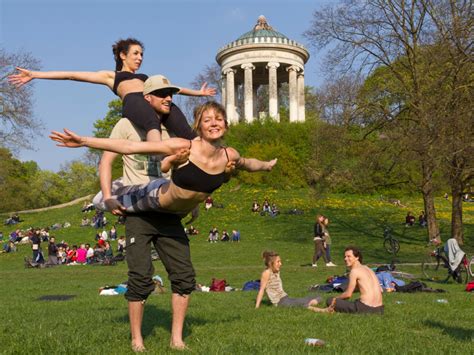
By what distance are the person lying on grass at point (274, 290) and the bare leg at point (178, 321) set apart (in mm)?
3634

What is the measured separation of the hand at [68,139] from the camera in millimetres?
4251

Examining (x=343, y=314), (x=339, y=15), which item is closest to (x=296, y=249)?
(x=339, y=15)

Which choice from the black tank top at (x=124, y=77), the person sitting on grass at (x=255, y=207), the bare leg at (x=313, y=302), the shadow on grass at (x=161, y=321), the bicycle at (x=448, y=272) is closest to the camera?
the black tank top at (x=124, y=77)

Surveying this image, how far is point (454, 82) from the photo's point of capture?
78.3 ft

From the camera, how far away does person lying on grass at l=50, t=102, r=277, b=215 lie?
179 inches

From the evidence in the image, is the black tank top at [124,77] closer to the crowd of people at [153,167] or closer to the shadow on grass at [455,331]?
the crowd of people at [153,167]

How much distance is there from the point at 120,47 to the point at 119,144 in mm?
1769

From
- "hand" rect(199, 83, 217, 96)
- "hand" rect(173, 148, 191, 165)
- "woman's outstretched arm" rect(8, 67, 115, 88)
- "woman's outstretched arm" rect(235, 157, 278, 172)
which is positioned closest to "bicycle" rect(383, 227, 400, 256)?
"hand" rect(199, 83, 217, 96)

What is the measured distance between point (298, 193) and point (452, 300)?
3789 centimetres

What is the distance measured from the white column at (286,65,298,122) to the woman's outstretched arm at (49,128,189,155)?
57.7 metres

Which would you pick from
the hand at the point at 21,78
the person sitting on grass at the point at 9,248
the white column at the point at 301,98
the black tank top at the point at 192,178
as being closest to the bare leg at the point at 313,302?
the black tank top at the point at 192,178

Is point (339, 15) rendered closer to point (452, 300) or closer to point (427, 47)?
point (427, 47)

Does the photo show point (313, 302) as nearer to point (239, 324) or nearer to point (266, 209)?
point (239, 324)

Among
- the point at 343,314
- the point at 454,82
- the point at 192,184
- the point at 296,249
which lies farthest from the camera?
the point at 296,249
